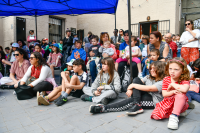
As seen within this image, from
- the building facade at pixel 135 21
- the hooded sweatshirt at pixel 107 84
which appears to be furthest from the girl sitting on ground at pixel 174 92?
the building facade at pixel 135 21

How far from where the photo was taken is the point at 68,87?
11.3 feet

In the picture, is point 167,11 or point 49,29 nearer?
point 167,11

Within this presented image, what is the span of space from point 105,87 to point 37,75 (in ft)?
6.27

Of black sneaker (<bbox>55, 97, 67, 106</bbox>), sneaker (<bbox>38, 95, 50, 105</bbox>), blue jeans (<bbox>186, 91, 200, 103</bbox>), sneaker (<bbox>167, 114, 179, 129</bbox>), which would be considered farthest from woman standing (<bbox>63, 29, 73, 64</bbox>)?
sneaker (<bbox>167, 114, 179, 129</bbox>)

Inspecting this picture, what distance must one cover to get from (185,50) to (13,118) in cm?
495

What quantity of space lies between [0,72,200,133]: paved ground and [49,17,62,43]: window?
9.73 metres

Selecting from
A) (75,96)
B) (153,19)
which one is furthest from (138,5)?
(75,96)

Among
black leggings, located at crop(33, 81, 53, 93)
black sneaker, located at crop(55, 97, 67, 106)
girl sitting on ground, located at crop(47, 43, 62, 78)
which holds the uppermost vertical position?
girl sitting on ground, located at crop(47, 43, 62, 78)

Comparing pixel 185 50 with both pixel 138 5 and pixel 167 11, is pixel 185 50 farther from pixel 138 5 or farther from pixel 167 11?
pixel 138 5

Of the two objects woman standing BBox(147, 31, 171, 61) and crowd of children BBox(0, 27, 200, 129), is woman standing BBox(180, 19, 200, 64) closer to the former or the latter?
crowd of children BBox(0, 27, 200, 129)

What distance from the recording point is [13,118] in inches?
103

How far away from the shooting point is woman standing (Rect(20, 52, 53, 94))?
378 centimetres

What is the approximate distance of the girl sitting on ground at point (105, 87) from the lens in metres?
3.21

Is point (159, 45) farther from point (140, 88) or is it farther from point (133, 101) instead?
point (133, 101)
